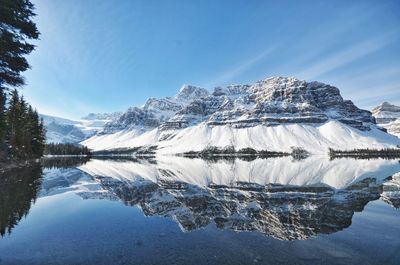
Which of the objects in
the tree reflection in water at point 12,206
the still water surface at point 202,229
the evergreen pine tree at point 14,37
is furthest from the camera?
the evergreen pine tree at point 14,37

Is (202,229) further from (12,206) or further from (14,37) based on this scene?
(14,37)

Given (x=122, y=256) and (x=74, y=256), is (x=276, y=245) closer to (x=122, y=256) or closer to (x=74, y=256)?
(x=122, y=256)

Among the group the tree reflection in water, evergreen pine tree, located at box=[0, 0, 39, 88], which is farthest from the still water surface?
evergreen pine tree, located at box=[0, 0, 39, 88]

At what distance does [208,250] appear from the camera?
15.0 metres

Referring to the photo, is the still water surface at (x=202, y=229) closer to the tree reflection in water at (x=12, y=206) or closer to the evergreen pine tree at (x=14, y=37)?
the tree reflection in water at (x=12, y=206)

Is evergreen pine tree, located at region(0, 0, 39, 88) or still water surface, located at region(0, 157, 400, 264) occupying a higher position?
evergreen pine tree, located at region(0, 0, 39, 88)

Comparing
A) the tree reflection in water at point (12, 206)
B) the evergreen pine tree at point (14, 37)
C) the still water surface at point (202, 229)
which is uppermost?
the evergreen pine tree at point (14, 37)

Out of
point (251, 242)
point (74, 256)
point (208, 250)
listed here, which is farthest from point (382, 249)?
point (74, 256)

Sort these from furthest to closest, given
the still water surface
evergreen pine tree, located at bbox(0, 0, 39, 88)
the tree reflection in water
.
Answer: evergreen pine tree, located at bbox(0, 0, 39, 88)
the tree reflection in water
the still water surface

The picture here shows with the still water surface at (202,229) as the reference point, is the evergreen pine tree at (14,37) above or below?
above

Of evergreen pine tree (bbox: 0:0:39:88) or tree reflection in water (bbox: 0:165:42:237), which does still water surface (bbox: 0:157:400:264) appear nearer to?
tree reflection in water (bbox: 0:165:42:237)

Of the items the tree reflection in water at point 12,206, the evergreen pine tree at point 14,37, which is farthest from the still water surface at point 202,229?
the evergreen pine tree at point 14,37

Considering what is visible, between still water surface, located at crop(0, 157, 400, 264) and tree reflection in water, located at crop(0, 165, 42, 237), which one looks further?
tree reflection in water, located at crop(0, 165, 42, 237)

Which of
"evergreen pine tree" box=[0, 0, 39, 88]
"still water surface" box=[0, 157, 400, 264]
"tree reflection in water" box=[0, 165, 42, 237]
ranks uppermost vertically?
"evergreen pine tree" box=[0, 0, 39, 88]
